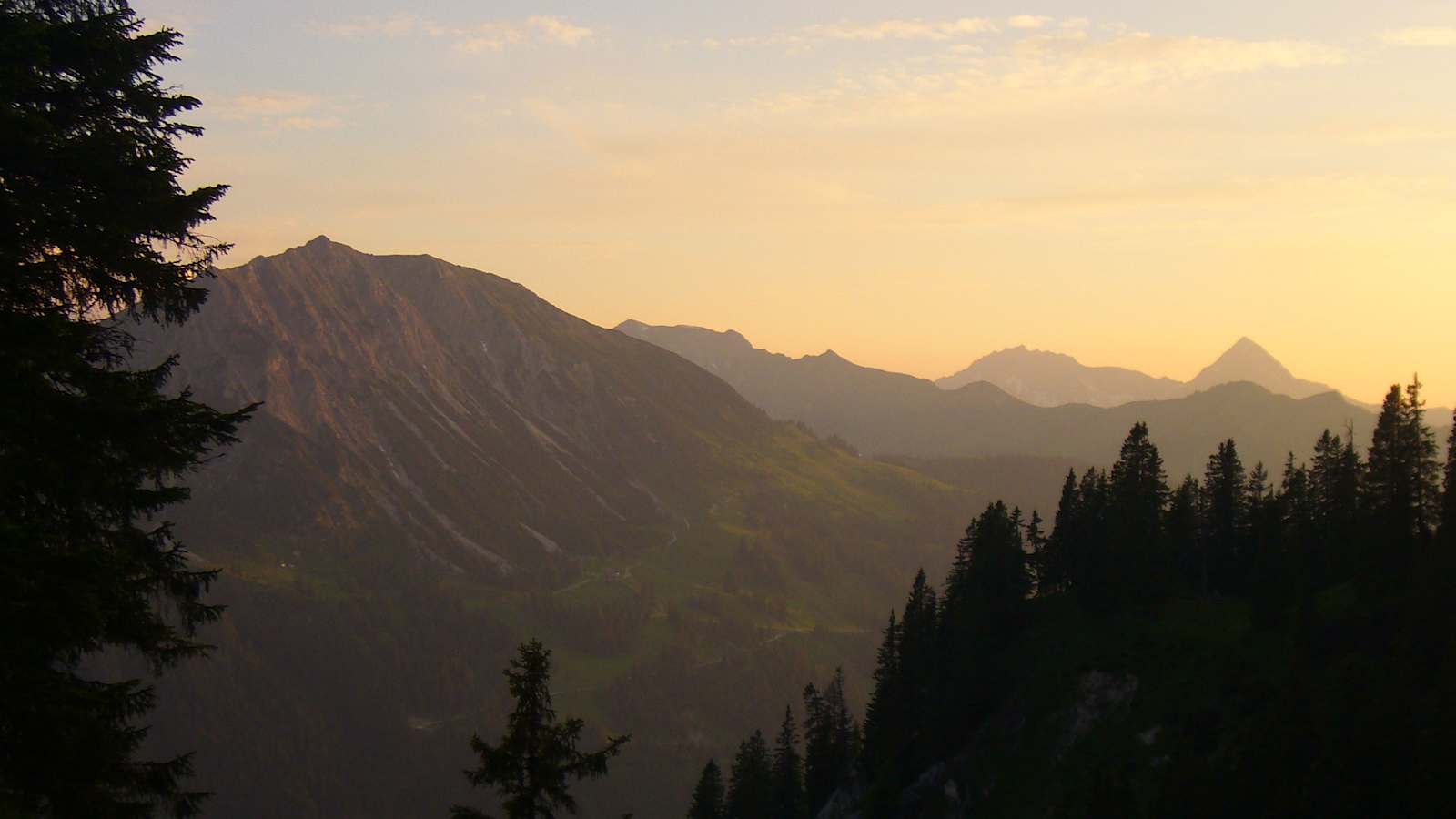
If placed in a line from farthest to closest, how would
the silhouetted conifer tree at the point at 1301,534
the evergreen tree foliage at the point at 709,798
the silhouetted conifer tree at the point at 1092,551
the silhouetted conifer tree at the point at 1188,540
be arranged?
the evergreen tree foliage at the point at 709,798 < the silhouetted conifer tree at the point at 1188,540 < the silhouetted conifer tree at the point at 1092,551 < the silhouetted conifer tree at the point at 1301,534

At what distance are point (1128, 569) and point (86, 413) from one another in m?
77.9

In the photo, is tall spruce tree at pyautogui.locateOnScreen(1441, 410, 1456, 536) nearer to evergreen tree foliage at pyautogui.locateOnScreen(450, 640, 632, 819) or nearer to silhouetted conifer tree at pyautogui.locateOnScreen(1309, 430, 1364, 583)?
silhouetted conifer tree at pyautogui.locateOnScreen(1309, 430, 1364, 583)

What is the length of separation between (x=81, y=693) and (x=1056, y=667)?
2971 inches

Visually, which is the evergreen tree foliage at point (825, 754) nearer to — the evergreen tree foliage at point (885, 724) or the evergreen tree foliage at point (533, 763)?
the evergreen tree foliage at point (885, 724)

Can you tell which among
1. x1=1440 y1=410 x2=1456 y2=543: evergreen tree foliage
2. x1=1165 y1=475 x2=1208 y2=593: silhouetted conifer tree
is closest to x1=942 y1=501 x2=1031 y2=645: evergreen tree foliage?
x1=1165 y1=475 x2=1208 y2=593: silhouetted conifer tree

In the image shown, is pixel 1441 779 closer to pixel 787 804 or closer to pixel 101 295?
pixel 101 295

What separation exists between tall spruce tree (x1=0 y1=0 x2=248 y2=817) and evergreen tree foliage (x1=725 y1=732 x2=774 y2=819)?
295 feet

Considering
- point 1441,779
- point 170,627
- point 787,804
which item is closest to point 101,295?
point 170,627

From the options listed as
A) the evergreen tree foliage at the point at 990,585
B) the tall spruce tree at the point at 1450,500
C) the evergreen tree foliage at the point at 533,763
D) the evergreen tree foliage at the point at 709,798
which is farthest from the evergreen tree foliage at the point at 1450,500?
the evergreen tree foliage at the point at 709,798

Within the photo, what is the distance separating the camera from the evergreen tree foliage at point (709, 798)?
339 feet

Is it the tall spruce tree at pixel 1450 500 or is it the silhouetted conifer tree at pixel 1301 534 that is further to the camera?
the silhouetted conifer tree at pixel 1301 534

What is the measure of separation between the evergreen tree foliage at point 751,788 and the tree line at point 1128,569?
7.6 inches

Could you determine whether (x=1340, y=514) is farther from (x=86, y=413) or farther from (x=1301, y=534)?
(x=86, y=413)

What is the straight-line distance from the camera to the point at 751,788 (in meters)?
104
